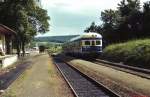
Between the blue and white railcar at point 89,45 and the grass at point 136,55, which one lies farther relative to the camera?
the blue and white railcar at point 89,45

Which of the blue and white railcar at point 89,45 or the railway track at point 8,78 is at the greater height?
the blue and white railcar at point 89,45

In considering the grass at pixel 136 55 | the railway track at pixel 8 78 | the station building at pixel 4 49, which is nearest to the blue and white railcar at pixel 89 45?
the grass at pixel 136 55

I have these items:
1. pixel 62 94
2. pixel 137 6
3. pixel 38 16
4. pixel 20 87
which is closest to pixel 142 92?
pixel 62 94

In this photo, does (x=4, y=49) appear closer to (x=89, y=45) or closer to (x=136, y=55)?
(x=89, y=45)

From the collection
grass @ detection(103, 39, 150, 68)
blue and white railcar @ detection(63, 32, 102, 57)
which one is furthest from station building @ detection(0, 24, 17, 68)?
grass @ detection(103, 39, 150, 68)

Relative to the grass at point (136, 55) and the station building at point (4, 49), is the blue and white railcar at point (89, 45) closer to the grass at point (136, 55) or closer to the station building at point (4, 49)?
the grass at point (136, 55)

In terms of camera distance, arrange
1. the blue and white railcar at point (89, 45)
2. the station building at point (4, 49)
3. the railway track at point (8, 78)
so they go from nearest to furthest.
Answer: the railway track at point (8, 78) < the station building at point (4, 49) < the blue and white railcar at point (89, 45)

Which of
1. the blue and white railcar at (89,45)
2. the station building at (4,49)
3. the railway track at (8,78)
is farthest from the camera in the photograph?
the blue and white railcar at (89,45)

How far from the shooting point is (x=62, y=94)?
738 inches

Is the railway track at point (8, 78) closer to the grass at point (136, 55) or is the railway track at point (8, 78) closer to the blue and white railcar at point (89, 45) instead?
the grass at point (136, 55)

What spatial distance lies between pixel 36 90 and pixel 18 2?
46497 mm

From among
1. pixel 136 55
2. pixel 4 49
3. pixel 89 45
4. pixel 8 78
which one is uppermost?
pixel 89 45

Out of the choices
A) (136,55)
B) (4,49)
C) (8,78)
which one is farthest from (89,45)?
(8,78)

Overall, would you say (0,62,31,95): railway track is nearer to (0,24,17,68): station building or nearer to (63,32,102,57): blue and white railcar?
(0,24,17,68): station building
